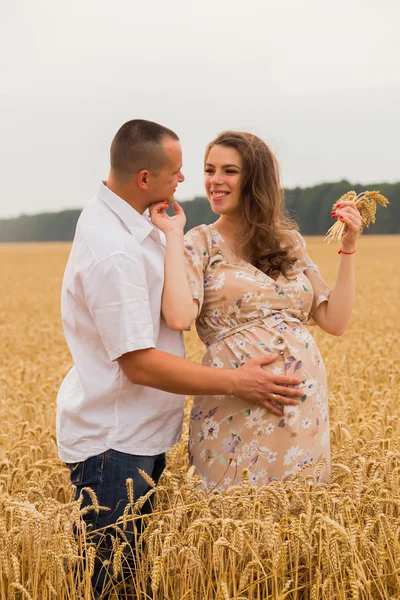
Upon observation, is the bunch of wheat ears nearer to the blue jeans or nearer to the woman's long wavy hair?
the woman's long wavy hair

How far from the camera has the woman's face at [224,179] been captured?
3.49 meters

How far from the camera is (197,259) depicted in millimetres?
3408

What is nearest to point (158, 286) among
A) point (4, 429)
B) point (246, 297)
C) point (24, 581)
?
point (246, 297)

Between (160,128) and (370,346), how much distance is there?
7016mm

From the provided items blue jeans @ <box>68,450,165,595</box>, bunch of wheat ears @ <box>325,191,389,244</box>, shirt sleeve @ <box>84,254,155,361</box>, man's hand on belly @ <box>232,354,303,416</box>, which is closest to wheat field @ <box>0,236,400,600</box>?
blue jeans @ <box>68,450,165,595</box>

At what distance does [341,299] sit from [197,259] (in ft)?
2.69

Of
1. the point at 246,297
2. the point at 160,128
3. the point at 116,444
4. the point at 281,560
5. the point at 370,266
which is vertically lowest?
the point at 370,266

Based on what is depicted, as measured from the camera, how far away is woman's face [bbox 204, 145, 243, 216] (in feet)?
11.5

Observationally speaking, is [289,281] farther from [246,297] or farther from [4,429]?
[4,429]

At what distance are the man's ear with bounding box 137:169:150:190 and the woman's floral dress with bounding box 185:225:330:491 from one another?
0.40 metres

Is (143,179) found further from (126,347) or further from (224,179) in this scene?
(126,347)

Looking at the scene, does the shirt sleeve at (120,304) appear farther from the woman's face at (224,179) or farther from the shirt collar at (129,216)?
the woman's face at (224,179)

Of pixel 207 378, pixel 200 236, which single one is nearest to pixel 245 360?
pixel 207 378

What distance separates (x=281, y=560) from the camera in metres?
2.97
